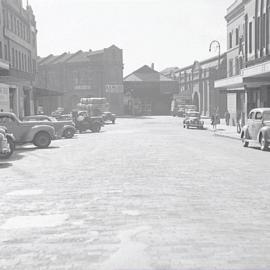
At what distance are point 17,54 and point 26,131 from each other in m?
25.6

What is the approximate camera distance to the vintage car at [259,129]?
20.3m

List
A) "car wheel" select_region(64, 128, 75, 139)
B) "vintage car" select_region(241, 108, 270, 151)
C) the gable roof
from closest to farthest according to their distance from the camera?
"vintage car" select_region(241, 108, 270, 151) → "car wheel" select_region(64, 128, 75, 139) → the gable roof

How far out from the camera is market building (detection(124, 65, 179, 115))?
93.9 meters

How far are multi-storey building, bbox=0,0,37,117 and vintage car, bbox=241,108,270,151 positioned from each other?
16745 mm

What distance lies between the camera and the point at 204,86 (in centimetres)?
7612

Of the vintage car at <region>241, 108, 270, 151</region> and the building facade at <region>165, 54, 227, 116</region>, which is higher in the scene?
the building facade at <region>165, 54, 227, 116</region>

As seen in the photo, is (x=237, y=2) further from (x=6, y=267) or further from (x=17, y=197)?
(x=6, y=267)

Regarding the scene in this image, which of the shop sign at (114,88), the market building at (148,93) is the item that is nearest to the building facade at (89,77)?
the shop sign at (114,88)

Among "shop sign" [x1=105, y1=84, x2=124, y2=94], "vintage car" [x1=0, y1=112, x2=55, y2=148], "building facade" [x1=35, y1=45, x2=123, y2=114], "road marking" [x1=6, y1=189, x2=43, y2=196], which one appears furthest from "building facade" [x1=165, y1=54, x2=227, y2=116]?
"road marking" [x1=6, y1=189, x2=43, y2=196]

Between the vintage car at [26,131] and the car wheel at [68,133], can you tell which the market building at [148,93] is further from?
the vintage car at [26,131]

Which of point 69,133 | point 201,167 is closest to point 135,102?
point 69,133

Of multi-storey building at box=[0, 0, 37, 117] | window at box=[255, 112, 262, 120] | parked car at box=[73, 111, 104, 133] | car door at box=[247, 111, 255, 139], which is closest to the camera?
window at box=[255, 112, 262, 120]

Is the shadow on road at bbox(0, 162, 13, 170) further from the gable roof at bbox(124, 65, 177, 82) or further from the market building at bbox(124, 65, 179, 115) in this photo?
the gable roof at bbox(124, 65, 177, 82)

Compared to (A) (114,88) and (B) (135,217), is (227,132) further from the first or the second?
(A) (114,88)
